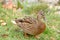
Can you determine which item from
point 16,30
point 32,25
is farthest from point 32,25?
point 16,30

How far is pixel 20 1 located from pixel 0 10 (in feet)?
4.25

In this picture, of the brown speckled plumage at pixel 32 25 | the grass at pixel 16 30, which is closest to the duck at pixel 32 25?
the brown speckled plumage at pixel 32 25

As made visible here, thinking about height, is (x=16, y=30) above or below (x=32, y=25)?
below

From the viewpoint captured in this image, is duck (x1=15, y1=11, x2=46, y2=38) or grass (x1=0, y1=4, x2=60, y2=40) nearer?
duck (x1=15, y1=11, x2=46, y2=38)

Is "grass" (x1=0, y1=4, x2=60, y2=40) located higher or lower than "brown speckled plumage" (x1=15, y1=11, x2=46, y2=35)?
lower

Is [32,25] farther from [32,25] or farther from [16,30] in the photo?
[16,30]

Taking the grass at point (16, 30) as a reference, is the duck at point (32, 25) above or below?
above

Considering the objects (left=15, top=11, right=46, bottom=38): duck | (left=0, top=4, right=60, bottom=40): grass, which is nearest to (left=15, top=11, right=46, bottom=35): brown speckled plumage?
(left=15, top=11, right=46, bottom=38): duck

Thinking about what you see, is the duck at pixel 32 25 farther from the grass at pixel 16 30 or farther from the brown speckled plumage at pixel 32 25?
the grass at pixel 16 30

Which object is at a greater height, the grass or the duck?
the duck

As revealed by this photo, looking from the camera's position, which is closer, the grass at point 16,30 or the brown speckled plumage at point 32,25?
the brown speckled plumage at point 32,25

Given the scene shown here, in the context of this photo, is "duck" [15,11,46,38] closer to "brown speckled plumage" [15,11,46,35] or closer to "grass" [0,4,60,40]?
"brown speckled plumage" [15,11,46,35]

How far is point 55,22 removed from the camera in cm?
686

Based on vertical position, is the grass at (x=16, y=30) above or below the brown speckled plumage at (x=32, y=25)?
below
